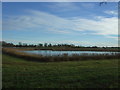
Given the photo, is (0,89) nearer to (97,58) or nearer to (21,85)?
(21,85)

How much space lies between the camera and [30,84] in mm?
9102

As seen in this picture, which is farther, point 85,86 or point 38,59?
point 38,59

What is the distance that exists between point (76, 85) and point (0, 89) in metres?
3.19

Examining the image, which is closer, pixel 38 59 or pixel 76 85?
pixel 76 85

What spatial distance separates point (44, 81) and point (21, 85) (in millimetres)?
1238

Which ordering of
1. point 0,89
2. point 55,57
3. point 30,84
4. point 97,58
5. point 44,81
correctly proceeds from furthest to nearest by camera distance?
point 97,58 → point 55,57 → point 44,81 → point 30,84 → point 0,89

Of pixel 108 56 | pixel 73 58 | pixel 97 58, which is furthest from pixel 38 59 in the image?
pixel 108 56

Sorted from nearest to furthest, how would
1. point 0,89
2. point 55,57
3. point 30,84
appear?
point 0,89, point 30,84, point 55,57

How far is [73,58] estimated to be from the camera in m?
23.4

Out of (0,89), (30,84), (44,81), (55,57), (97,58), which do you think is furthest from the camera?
(97,58)

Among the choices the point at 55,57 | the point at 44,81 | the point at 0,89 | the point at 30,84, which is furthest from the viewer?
the point at 55,57

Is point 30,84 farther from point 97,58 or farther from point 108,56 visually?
point 108,56

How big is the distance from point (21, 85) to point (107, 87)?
368cm

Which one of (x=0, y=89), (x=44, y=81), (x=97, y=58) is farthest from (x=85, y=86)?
(x=97, y=58)
